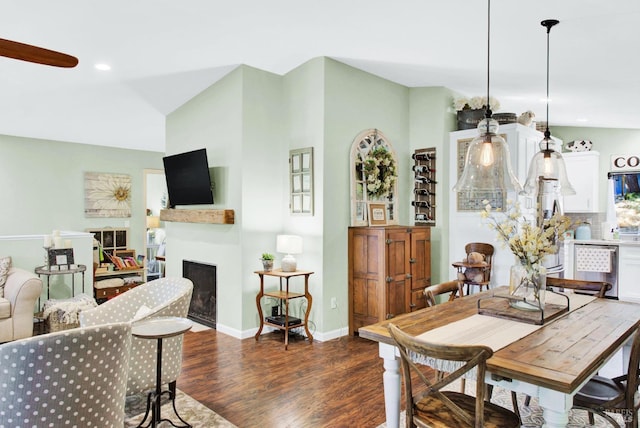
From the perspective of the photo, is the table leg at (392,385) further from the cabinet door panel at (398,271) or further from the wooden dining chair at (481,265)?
the wooden dining chair at (481,265)

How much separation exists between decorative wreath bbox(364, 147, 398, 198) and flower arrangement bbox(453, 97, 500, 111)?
1.15 metres

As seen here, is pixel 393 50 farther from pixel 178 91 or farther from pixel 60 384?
pixel 60 384

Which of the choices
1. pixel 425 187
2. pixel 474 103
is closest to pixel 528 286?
pixel 425 187

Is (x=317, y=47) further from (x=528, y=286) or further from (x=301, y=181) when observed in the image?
(x=528, y=286)

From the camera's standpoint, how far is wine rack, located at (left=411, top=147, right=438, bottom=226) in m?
5.23

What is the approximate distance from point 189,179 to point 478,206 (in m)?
3.49

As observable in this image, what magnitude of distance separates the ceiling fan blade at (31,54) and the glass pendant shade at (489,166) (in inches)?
91.1

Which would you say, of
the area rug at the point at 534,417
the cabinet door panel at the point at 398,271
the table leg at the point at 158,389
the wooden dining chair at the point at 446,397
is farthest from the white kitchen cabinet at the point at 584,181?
the table leg at the point at 158,389

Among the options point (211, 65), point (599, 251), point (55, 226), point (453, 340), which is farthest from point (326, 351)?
point (55, 226)

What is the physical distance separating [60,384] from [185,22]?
279cm

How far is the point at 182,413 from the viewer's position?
282 cm

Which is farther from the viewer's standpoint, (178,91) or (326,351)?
(178,91)

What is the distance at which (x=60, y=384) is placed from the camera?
1.69 meters

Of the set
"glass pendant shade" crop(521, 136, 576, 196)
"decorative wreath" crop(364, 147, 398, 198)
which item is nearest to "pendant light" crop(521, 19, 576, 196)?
"glass pendant shade" crop(521, 136, 576, 196)
